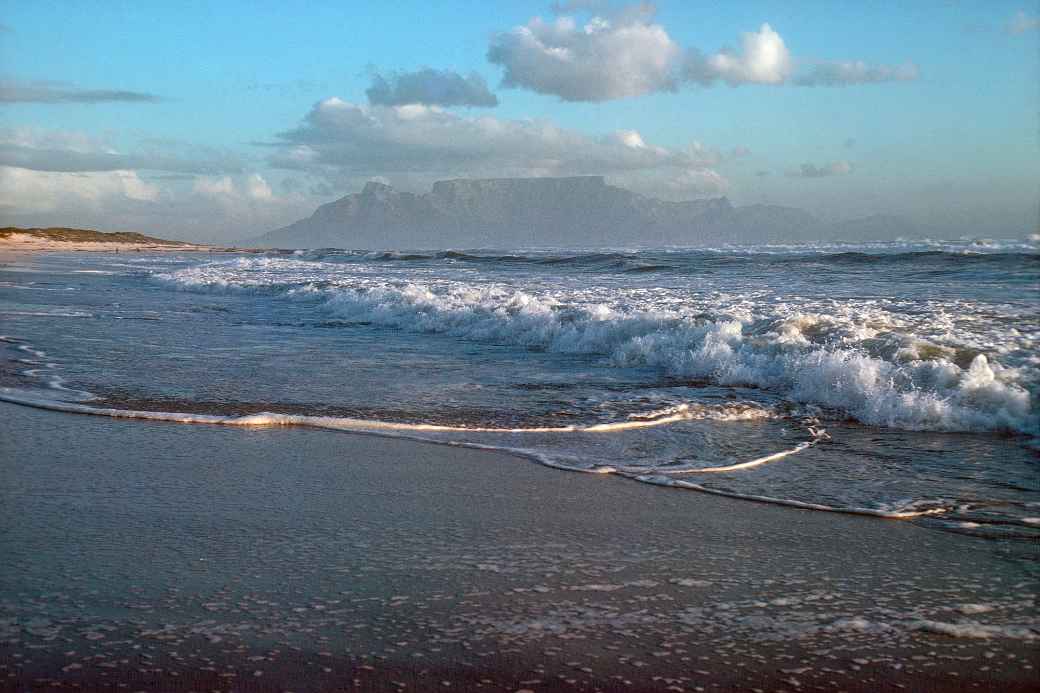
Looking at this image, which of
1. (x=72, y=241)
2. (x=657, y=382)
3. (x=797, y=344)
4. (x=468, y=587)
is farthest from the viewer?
(x=72, y=241)

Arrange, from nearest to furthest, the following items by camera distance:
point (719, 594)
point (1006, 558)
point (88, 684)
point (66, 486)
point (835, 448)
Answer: point (88, 684), point (719, 594), point (1006, 558), point (66, 486), point (835, 448)

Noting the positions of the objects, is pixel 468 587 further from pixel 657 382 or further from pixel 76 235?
pixel 76 235

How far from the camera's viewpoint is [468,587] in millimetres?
3453

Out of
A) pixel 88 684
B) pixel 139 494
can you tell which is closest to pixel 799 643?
pixel 88 684

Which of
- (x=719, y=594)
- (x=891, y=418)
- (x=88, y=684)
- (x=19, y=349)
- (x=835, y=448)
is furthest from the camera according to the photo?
(x=19, y=349)

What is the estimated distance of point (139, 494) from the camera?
180 inches

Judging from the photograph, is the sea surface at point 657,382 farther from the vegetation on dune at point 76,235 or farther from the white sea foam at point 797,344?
the vegetation on dune at point 76,235

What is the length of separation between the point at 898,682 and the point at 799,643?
34 centimetres

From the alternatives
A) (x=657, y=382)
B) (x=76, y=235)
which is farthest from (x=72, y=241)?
(x=657, y=382)

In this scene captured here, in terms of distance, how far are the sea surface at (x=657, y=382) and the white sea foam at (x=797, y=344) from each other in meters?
0.03

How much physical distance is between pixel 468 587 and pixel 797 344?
6.98 m

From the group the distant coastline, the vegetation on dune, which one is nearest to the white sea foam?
the distant coastline

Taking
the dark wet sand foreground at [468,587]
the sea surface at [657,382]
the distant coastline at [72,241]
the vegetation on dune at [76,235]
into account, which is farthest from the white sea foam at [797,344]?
the vegetation on dune at [76,235]

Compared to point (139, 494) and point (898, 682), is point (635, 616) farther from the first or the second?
point (139, 494)
